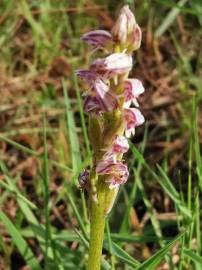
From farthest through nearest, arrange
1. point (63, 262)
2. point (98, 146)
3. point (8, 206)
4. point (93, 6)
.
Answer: point (93, 6), point (8, 206), point (63, 262), point (98, 146)

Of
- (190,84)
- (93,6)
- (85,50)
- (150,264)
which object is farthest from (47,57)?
(150,264)

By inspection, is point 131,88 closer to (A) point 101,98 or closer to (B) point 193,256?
(A) point 101,98

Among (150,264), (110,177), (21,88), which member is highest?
(110,177)

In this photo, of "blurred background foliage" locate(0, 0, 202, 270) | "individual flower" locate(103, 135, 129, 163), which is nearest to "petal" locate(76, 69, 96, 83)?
"individual flower" locate(103, 135, 129, 163)

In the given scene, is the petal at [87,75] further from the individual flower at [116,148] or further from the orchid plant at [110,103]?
the individual flower at [116,148]

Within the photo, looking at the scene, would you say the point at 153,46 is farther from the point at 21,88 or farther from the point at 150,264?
the point at 150,264

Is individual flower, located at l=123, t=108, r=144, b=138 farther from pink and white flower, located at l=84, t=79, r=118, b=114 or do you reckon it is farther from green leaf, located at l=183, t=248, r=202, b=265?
green leaf, located at l=183, t=248, r=202, b=265

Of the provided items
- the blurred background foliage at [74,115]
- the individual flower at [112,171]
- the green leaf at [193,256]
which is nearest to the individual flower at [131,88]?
the individual flower at [112,171]
